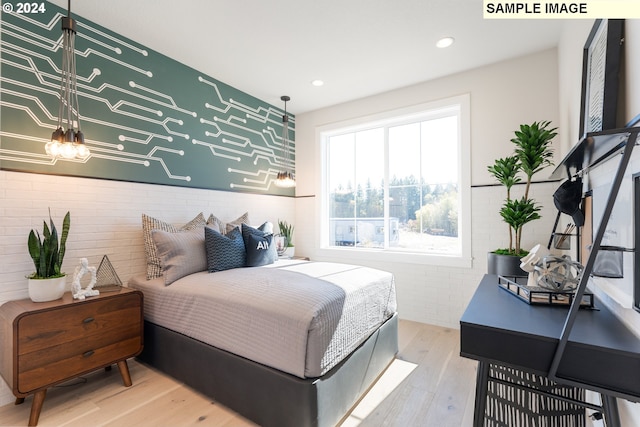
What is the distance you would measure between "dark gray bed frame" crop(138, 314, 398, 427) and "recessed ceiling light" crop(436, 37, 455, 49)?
248cm

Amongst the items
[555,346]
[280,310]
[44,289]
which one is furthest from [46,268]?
[555,346]

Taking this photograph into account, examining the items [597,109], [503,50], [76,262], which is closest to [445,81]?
[503,50]

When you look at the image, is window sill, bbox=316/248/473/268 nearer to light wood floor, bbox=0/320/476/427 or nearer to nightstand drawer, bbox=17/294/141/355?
light wood floor, bbox=0/320/476/427

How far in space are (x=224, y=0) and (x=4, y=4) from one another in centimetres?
143

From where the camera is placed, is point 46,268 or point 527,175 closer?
point 46,268

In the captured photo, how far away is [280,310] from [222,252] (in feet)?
3.60

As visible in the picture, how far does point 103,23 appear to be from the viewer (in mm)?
2342

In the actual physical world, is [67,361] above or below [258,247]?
below

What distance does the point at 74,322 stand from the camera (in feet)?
5.81

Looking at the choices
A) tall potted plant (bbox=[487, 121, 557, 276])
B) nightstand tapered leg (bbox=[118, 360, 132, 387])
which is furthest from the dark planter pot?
nightstand tapered leg (bbox=[118, 360, 132, 387])

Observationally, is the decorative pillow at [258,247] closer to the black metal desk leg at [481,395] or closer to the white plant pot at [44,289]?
the white plant pot at [44,289]

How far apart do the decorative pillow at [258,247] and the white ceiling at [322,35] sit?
1698 mm

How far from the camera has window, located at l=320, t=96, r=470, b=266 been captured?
3.21 m

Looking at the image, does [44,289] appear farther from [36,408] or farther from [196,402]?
[196,402]
